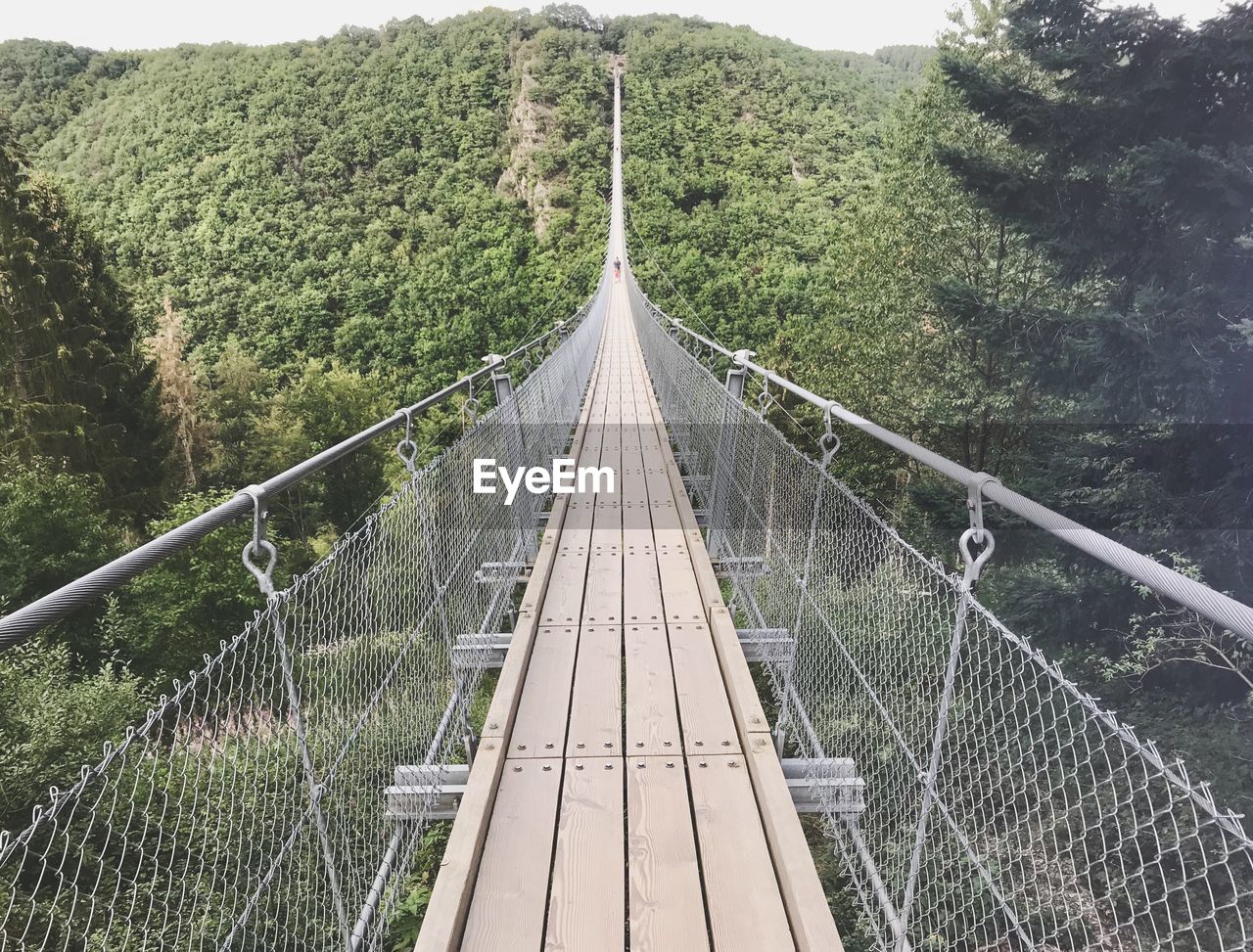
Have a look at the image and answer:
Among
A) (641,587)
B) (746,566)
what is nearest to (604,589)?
(641,587)

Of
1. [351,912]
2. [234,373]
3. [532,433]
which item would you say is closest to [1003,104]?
[532,433]

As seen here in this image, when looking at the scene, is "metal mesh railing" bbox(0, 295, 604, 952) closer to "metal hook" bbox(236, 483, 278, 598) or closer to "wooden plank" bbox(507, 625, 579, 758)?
"metal hook" bbox(236, 483, 278, 598)

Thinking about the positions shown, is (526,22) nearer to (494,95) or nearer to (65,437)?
(494,95)

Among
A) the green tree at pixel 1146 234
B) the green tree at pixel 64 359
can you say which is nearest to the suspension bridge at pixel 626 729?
the green tree at pixel 1146 234

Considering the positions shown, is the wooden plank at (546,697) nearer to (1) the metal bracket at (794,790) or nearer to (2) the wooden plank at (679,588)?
(1) the metal bracket at (794,790)

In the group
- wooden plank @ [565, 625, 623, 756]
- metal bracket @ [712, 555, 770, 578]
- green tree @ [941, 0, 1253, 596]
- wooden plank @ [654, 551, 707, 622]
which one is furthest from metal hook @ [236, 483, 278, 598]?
green tree @ [941, 0, 1253, 596]

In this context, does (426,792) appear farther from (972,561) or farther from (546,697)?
(972,561)

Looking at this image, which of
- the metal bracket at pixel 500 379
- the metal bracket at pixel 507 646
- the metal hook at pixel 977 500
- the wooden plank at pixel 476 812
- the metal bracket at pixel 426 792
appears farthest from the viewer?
the metal bracket at pixel 500 379
